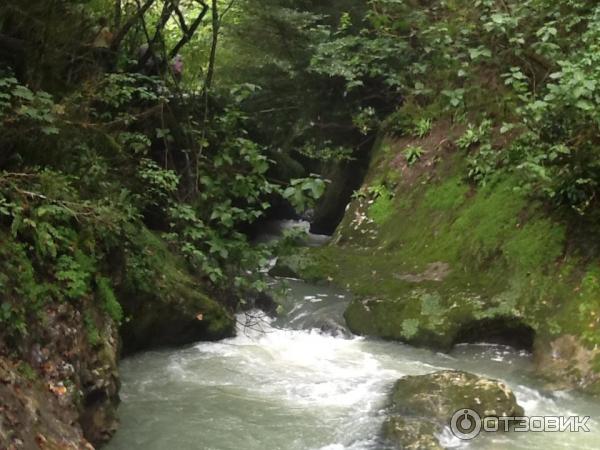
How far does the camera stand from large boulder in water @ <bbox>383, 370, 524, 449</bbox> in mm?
4695

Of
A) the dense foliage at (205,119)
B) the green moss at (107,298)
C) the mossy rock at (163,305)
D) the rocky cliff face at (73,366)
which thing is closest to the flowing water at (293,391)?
the mossy rock at (163,305)

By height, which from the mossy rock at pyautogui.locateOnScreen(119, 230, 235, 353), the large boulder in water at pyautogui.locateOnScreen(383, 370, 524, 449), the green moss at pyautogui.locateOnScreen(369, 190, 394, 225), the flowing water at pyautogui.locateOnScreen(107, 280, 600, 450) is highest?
the green moss at pyautogui.locateOnScreen(369, 190, 394, 225)

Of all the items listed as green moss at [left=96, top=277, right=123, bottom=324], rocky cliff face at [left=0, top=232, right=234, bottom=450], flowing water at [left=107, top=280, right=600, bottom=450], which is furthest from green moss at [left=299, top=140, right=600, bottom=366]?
green moss at [left=96, top=277, right=123, bottom=324]

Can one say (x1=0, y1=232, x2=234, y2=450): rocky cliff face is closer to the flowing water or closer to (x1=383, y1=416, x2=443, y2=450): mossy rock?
the flowing water

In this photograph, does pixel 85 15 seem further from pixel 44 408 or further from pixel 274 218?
pixel 274 218

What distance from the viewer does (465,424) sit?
16.0ft

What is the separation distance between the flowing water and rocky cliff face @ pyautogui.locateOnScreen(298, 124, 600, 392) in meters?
0.29

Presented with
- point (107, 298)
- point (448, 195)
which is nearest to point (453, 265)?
point (448, 195)

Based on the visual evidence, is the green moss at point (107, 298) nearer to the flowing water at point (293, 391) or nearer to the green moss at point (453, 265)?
the flowing water at point (293, 391)

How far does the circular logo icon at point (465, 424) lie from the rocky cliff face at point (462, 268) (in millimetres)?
1508

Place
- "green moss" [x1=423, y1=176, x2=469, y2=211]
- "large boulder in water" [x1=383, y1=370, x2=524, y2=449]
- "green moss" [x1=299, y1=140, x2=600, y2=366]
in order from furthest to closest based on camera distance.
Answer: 1. "green moss" [x1=423, y1=176, x2=469, y2=211]
2. "green moss" [x1=299, y1=140, x2=600, y2=366]
3. "large boulder in water" [x1=383, y1=370, x2=524, y2=449]

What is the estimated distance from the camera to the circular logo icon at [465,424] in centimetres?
478

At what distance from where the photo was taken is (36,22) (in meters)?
4.80

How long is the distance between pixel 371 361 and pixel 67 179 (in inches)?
145
